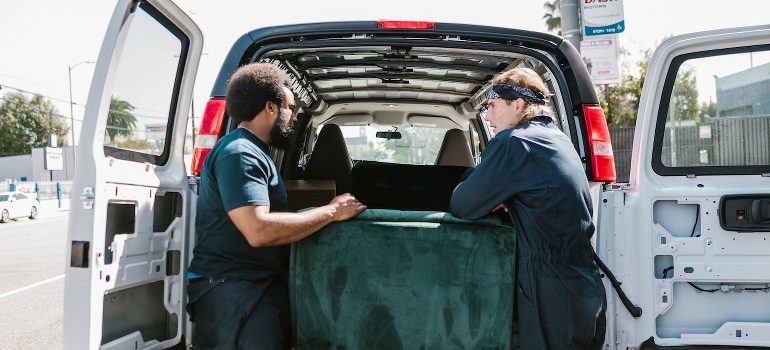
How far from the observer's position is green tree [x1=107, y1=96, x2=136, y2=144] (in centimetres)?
240

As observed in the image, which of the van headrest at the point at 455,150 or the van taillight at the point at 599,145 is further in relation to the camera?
the van headrest at the point at 455,150

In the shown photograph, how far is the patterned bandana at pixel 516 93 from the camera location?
9.21ft

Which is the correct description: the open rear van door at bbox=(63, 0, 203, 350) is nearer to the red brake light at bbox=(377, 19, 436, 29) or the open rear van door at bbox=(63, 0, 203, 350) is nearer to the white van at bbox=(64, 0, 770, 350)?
the white van at bbox=(64, 0, 770, 350)

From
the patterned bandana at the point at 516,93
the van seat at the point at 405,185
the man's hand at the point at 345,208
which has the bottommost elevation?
the man's hand at the point at 345,208

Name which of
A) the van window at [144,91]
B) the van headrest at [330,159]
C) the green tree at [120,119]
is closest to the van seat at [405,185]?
the van headrest at [330,159]

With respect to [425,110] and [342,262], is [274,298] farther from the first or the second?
[425,110]

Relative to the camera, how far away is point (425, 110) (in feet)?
20.2

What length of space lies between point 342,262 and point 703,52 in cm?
185

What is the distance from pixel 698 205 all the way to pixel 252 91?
2.03m

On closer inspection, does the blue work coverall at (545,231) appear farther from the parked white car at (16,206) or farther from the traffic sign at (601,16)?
the parked white car at (16,206)

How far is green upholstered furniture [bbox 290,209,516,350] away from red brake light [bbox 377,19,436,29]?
41.1 inches

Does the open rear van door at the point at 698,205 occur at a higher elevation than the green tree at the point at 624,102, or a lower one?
lower

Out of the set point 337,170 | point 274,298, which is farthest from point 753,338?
point 337,170

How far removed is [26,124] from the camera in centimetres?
6756
